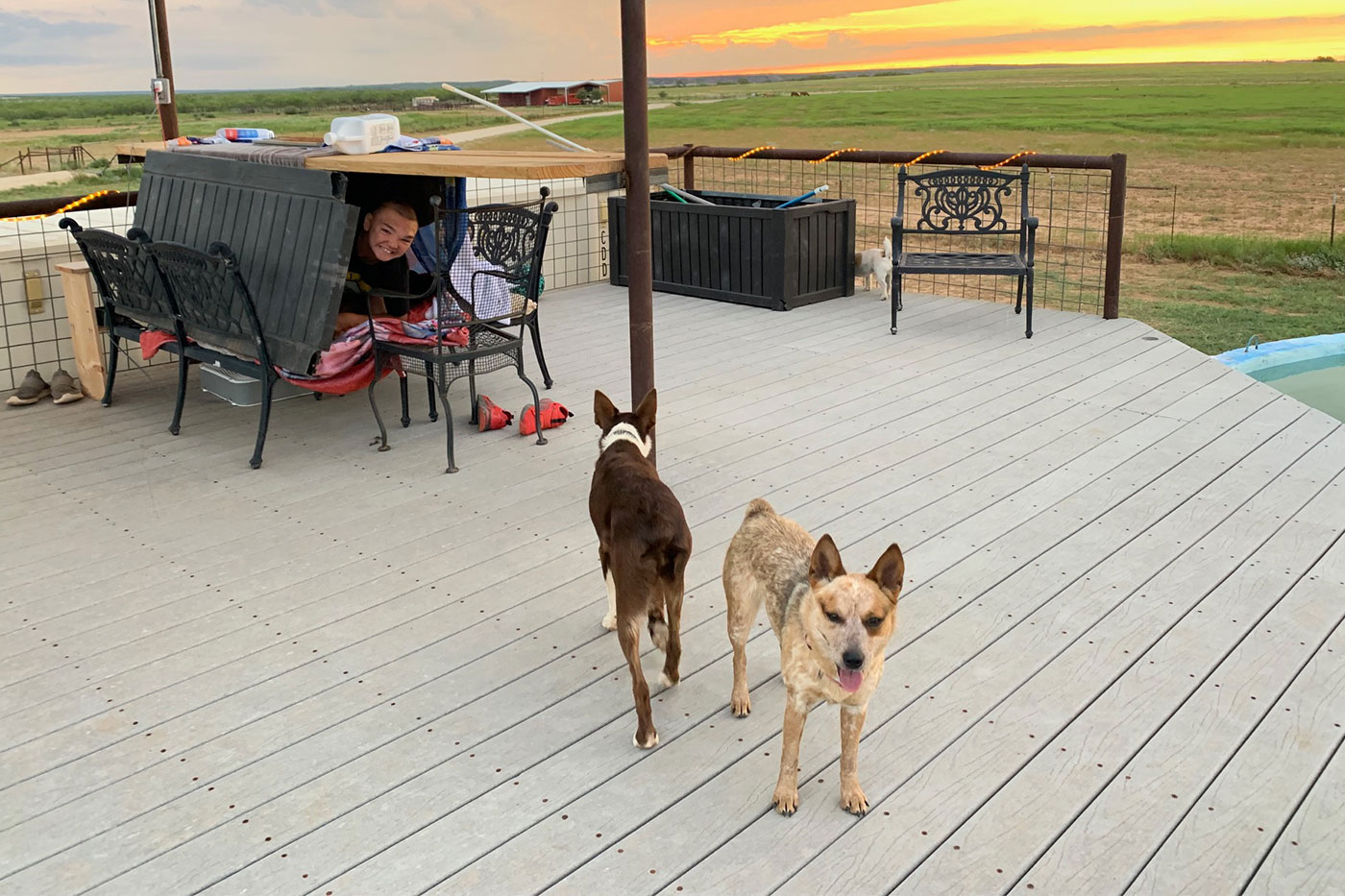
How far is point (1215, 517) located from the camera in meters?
3.80

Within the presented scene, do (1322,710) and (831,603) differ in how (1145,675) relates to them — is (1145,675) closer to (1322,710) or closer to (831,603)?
(1322,710)

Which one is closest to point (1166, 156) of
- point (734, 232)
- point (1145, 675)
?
point (734, 232)

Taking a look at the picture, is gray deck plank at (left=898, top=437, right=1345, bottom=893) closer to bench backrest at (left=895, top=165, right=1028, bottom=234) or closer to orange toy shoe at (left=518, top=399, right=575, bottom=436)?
orange toy shoe at (left=518, top=399, right=575, bottom=436)

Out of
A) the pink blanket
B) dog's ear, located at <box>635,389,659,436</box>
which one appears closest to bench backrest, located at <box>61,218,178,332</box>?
the pink blanket

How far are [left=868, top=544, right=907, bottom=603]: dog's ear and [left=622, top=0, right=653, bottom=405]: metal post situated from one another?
186 cm

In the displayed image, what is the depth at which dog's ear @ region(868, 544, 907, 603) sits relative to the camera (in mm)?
2057

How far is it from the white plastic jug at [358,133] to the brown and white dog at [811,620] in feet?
9.30

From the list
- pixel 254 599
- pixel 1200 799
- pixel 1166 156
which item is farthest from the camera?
pixel 1166 156

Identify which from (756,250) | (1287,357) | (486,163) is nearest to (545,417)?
(486,163)

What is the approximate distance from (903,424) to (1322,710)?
2.39m

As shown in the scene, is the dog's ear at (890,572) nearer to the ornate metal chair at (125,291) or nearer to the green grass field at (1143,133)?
the green grass field at (1143,133)

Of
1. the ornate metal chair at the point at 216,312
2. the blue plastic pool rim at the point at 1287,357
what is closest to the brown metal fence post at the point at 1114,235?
the blue plastic pool rim at the point at 1287,357

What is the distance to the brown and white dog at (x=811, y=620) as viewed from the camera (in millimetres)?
2047

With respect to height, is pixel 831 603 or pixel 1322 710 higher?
pixel 831 603
